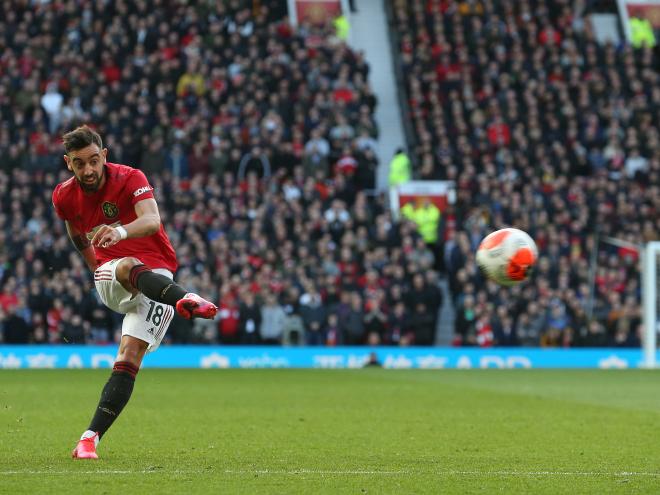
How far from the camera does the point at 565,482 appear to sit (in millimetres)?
7965

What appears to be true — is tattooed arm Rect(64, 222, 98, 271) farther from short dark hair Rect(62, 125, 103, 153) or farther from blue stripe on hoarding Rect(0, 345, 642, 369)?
blue stripe on hoarding Rect(0, 345, 642, 369)

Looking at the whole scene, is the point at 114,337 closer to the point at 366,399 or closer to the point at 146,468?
the point at 366,399

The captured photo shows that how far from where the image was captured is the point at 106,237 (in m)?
8.32

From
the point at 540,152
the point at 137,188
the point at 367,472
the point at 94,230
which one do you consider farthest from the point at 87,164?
the point at 540,152

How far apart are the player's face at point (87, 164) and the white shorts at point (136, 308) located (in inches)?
23.3

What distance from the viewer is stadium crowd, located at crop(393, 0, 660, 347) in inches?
1069

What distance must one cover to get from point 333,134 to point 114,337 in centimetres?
760

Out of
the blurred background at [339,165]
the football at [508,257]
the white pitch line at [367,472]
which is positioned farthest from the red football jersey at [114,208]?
the blurred background at [339,165]

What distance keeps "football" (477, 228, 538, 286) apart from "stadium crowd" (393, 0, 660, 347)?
16797mm

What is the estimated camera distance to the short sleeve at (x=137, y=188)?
9023 mm

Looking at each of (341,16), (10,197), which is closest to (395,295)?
(10,197)

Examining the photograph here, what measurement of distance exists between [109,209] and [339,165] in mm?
20277

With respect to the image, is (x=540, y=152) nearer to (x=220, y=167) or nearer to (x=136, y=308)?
(x=220, y=167)

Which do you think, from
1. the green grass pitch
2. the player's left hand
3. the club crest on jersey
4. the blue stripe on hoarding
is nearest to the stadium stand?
the blue stripe on hoarding
